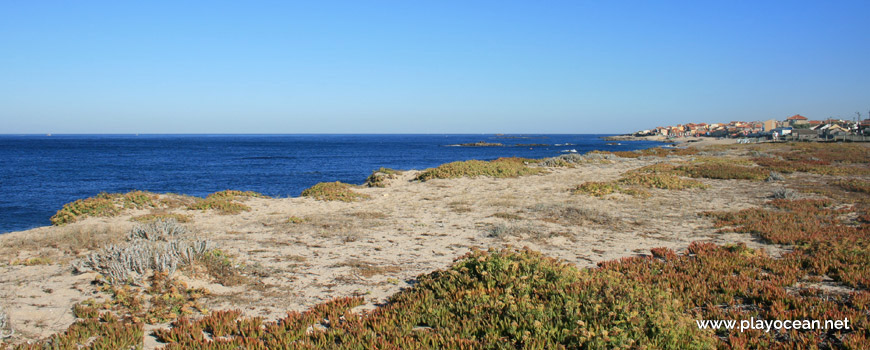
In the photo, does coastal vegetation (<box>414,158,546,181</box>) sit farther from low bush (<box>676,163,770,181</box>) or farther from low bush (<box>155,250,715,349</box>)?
low bush (<box>155,250,715,349</box>)

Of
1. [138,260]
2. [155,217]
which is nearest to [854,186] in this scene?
[138,260]

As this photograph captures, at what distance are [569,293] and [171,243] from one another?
23.4ft

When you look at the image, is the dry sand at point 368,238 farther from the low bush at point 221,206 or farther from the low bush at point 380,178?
the low bush at point 380,178

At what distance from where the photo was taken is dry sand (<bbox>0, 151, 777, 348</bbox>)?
7516mm

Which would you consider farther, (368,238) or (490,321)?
(368,238)

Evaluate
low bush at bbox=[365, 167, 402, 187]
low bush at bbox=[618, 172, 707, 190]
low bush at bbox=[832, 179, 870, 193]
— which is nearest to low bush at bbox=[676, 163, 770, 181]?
low bush at bbox=[832, 179, 870, 193]

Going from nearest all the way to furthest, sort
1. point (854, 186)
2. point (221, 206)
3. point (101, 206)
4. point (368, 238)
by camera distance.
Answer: point (368, 238), point (101, 206), point (221, 206), point (854, 186)

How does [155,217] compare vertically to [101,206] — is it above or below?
below

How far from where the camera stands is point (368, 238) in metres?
11.9

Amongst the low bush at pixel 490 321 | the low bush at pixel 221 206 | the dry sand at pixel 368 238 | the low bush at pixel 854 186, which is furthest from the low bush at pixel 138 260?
the low bush at pixel 854 186

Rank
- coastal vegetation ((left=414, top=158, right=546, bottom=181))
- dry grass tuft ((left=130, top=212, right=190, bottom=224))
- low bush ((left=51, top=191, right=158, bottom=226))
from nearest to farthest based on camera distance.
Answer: dry grass tuft ((left=130, top=212, right=190, bottom=224)), low bush ((left=51, top=191, right=158, bottom=226)), coastal vegetation ((left=414, top=158, right=546, bottom=181))

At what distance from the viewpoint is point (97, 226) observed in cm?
1315

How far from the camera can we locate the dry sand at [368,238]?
752 cm

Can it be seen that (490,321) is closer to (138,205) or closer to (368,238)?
(368,238)
